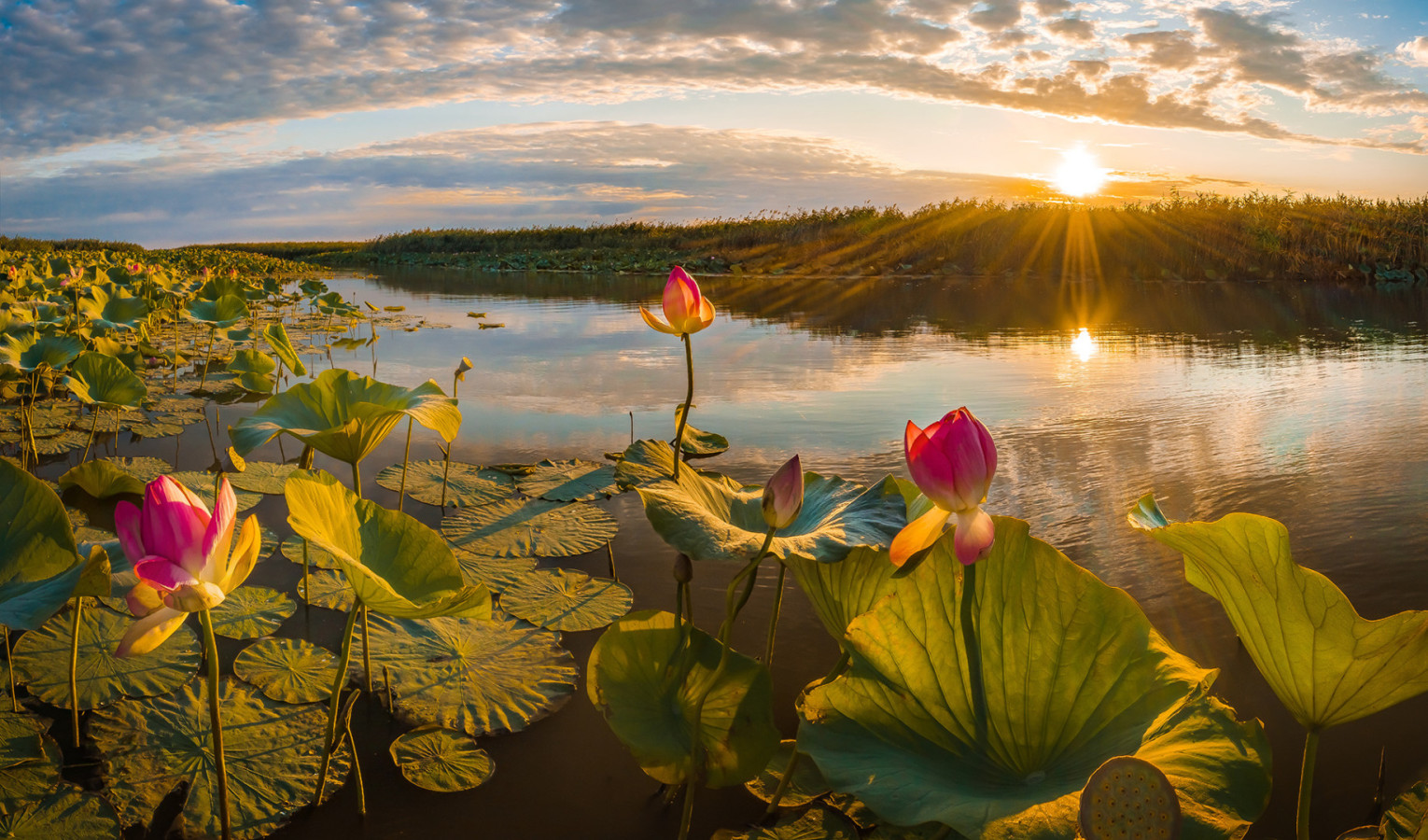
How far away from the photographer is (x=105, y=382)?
2.54 meters

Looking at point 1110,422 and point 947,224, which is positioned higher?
point 947,224

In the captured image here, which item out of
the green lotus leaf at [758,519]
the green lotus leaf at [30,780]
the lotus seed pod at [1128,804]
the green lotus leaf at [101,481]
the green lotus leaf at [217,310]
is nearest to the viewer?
the lotus seed pod at [1128,804]

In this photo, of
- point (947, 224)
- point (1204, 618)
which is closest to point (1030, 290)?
point (947, 224)

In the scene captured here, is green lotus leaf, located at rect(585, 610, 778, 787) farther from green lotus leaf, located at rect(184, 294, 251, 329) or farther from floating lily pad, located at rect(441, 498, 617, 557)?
green lotus leaf, located at rect(184, 294, 251, 329)

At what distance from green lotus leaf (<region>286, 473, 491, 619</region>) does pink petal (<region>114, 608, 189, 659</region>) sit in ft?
0.51

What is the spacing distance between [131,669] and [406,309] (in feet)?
28.1

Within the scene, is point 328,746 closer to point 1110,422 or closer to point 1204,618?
point 1204,618

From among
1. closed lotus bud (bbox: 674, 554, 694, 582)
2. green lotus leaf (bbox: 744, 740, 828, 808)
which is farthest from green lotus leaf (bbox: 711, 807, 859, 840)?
closed lotus bud (bbox: 674, 554, 694, 582)

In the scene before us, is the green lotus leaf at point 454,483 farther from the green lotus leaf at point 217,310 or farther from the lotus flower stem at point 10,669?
the green lotus leaf at point 217,310

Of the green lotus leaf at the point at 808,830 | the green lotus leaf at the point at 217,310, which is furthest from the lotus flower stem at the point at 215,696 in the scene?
the green lotus leaf at the point at 217,310

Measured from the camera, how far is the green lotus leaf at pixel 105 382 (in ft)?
8.16

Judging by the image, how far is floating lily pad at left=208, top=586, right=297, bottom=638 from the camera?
1.66 m

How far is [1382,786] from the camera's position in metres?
1.21

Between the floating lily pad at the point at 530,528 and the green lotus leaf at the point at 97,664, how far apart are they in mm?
681
